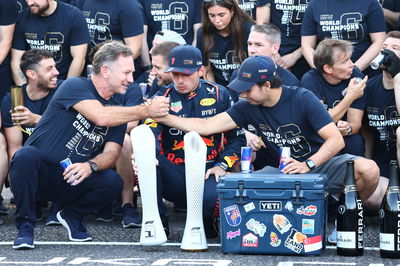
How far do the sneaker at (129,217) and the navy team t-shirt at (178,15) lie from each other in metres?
1.97

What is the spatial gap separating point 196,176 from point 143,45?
267 centimetres

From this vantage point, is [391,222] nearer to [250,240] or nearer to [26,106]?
[250,240]

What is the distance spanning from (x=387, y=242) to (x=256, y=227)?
87 centimetres

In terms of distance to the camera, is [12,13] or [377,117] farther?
[12,13]

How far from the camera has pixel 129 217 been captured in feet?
24.8

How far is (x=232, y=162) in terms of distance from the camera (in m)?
7.02

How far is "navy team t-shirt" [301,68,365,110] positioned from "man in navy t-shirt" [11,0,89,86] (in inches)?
85.1

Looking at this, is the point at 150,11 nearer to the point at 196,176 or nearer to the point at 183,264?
the point at 196,176

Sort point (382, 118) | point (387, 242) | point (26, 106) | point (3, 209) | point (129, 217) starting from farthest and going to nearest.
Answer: point (3, 209) < point (26, 106) < point (382, 118) < point (129, 217) < point (387, 242)

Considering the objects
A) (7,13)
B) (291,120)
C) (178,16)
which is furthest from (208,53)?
(291,120)

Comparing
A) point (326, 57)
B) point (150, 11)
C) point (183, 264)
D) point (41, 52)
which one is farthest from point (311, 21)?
point (183, 264)

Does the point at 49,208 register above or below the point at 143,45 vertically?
below

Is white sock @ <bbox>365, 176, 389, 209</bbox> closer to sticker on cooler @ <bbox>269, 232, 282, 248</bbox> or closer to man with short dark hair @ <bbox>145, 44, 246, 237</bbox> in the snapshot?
man with short dark hair @ <bbox>145, 44, 246, 237</bbox>

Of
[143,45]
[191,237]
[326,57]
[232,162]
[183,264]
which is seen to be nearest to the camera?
[183,264]
